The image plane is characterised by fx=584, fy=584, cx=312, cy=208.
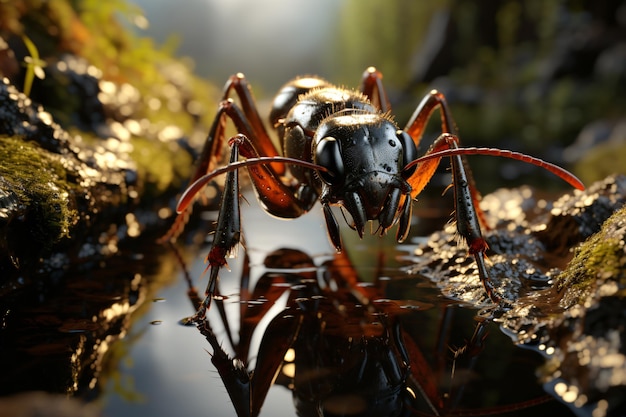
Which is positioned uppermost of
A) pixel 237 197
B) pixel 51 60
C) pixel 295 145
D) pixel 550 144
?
pixel 550 144

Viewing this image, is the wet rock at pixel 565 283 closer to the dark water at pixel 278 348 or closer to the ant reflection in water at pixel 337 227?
the dark water at pixel 278 348

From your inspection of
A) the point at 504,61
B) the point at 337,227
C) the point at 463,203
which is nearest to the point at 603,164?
the point at 463,203

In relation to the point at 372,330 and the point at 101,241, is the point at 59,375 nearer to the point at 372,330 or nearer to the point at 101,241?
the point at 372,330

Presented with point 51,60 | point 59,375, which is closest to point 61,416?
point 59,375

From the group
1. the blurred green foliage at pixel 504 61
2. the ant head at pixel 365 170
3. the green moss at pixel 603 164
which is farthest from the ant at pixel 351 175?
the blurred green foliage at pixel 504 61

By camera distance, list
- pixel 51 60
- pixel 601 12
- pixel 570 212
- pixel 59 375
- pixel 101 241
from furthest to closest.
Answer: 1. pixel 601 12
2. pixel 51 60
3. pixel 101 241
4. pixel 570 212
5. pixel 59 375

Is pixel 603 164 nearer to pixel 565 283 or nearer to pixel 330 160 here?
Answer: pixel 565 283
